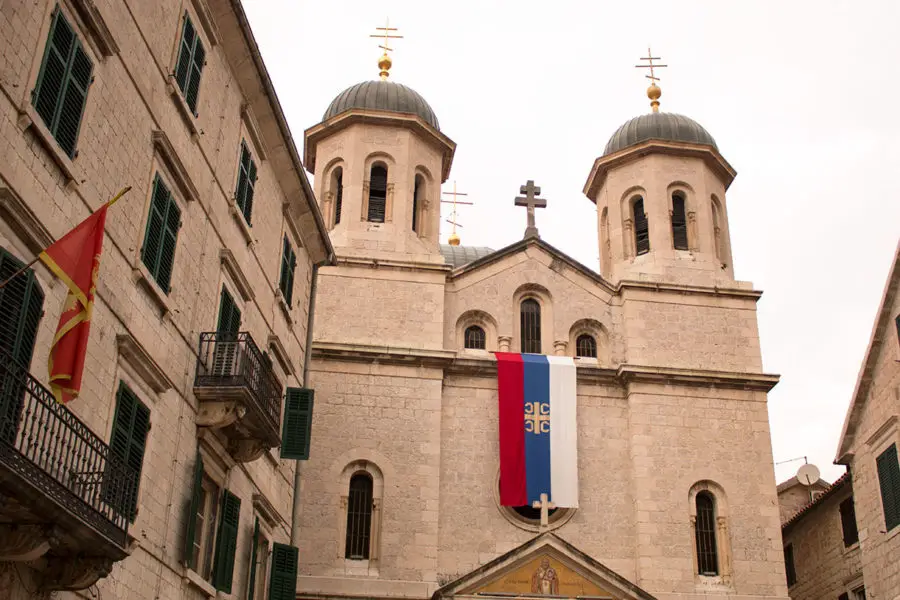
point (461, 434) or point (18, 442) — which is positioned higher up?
point (461, 434)

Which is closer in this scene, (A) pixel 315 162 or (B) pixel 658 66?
(A) pixel 315 162

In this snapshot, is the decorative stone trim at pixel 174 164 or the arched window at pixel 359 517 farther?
the arched window at pixel 359 517

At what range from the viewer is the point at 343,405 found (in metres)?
27.2

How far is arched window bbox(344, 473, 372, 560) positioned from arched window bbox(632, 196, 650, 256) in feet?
34.7

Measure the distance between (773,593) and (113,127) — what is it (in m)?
19.5

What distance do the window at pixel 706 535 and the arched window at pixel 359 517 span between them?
7.94 meters

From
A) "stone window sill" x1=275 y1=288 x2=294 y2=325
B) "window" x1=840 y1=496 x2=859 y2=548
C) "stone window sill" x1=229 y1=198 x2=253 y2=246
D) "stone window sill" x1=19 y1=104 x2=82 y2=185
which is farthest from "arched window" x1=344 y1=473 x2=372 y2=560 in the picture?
"stone window sill" x1=19 y1=104 x2=82 y2=185

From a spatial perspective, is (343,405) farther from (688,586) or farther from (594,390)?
(688,586)

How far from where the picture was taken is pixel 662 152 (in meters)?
32.1

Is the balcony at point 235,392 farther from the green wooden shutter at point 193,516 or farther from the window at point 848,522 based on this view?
the window at point 848,522

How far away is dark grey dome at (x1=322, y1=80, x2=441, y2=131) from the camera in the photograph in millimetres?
31781

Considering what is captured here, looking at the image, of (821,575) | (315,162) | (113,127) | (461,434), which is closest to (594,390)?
(461,434)

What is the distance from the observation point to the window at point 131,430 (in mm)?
13000

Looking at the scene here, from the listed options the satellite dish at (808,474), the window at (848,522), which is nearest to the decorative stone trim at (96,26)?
the window at (848,522)
